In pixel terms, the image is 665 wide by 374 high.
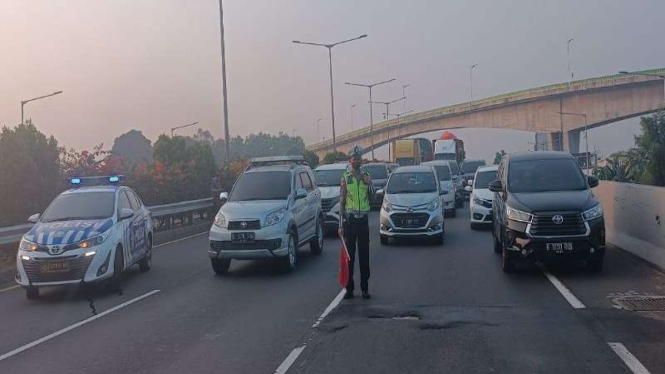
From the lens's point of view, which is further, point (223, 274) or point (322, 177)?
point (322, 177)

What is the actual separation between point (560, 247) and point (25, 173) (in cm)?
1505

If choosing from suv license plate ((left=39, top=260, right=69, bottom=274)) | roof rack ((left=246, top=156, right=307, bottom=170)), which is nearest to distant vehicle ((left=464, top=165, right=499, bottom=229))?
roof rack ((left=246, top=156, right=307, bottom=170))

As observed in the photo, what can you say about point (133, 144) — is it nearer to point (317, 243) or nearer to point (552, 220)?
point (317, 243)

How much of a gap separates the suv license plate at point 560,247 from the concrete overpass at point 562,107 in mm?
34061

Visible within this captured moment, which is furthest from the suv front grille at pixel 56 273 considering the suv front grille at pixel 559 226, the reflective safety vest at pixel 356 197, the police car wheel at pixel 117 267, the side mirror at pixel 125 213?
the suv front grille at pixel 559 226

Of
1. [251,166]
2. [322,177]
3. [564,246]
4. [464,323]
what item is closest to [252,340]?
[464,323]

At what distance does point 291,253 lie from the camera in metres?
14.4

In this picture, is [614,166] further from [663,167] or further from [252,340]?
[252,340]

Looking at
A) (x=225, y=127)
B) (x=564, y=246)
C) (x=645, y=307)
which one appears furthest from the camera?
(x=225, y=127)

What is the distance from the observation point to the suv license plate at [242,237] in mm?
13891

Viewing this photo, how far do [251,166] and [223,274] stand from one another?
346 cm

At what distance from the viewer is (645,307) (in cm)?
993

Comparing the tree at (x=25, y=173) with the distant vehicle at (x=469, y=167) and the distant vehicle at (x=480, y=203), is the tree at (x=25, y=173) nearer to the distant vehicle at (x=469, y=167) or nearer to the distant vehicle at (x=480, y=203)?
the distant vehicle at (x=480, y=203)

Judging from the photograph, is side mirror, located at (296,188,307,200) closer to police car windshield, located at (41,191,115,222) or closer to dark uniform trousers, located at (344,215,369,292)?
police car windshield, located at (41,191,115,222)
